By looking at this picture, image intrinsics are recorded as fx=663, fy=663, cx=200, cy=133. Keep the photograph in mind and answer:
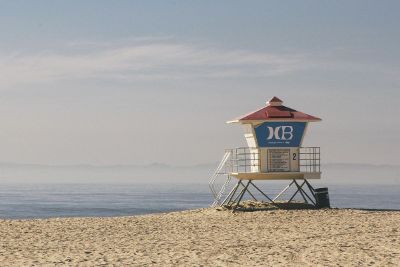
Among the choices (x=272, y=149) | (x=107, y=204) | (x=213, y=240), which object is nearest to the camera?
(x=213, y=240)

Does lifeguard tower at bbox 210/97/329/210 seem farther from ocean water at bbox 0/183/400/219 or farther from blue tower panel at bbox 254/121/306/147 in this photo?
ocean water at bbox 0/183/400/219

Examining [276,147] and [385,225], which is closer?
[385,225]

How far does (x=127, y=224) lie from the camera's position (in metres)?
26.4

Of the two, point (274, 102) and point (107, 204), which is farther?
point (107, 204)

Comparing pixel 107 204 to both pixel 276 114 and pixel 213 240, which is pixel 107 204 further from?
pixel 213 240

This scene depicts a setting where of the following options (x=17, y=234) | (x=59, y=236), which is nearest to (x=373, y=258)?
(x=59, y=236)

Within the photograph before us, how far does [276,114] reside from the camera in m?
31.3

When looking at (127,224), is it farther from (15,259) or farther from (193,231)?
(15,259)

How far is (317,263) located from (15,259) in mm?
7528

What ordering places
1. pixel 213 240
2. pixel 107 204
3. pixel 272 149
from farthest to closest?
1. pixel 107 204
2. pixel 272 149
3. pixel 213 240

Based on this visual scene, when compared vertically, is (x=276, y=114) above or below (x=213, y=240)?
above

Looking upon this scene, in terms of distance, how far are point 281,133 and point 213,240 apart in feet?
38.3

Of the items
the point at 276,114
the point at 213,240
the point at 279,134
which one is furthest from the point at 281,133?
the point at 213,240

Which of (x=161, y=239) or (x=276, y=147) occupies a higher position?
(x=276, y=147)
